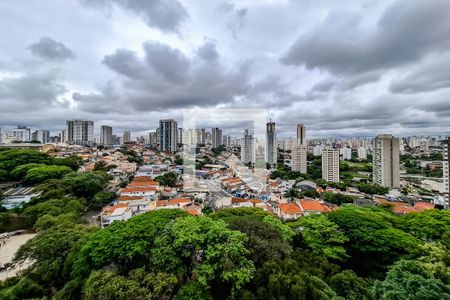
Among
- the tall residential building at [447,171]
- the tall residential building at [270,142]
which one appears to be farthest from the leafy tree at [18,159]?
the tall residential building at [447,171]

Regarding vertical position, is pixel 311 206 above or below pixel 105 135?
below

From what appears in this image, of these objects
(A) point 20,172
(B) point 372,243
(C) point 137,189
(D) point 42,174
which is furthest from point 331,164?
(A) point 20,172

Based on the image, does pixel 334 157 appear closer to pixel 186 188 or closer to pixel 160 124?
pixel 186 188

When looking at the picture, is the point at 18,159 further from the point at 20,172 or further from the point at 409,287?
the point at 409,287

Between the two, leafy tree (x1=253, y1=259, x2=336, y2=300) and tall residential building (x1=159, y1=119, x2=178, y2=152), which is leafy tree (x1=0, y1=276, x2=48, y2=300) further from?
tall residential building (x1=159, y1=119, x2=178, y2=152)

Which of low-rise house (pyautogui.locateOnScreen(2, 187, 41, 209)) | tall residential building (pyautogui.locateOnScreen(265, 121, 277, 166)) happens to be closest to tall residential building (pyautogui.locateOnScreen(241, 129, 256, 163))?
tall residential building (pyautogui.locateOnScreen(265, 121, 277, 166))

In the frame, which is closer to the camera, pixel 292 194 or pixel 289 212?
pixel 289 212
